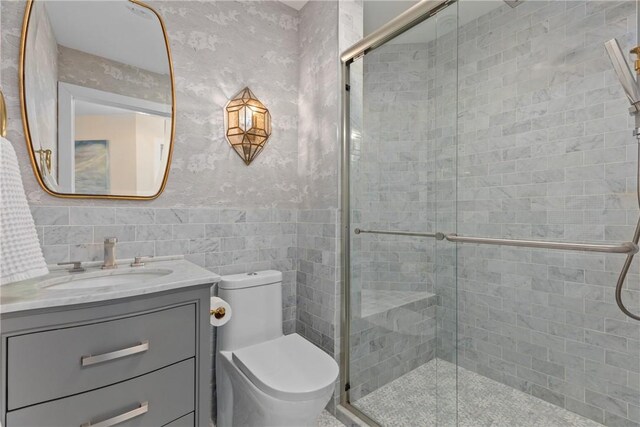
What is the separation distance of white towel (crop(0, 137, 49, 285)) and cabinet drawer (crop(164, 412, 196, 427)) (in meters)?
0.67

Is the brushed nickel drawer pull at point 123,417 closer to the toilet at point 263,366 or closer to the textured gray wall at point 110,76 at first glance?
the toilet at point 263,366

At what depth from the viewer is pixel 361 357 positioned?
1.75 m

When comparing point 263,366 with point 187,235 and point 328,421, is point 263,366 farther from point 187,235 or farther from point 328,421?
point 187,235

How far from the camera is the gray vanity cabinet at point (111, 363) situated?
2.79ft

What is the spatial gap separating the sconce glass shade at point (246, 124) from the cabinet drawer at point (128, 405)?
3.82 ft

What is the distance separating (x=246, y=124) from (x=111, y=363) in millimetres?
1310

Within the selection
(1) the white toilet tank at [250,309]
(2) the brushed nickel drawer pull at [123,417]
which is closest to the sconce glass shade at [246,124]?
(1) the white toilet tank at [250,309]

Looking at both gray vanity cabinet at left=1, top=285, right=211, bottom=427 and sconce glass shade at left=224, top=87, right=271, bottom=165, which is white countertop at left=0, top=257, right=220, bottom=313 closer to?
gray vanity cabinet at left=1, top=285, right=211, bottom=427

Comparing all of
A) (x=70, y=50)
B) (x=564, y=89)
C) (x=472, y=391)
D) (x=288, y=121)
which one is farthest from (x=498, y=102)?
(x=70, y=50)

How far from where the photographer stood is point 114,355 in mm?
955

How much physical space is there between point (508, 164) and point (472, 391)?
3.76 feet

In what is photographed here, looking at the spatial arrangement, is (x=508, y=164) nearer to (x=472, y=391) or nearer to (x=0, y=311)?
(x=472, y=391)

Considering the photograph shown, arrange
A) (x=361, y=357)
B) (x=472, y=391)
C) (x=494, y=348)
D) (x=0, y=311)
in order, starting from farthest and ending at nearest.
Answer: (x=361, y=357), (x=494, y=348), (x=472, y=391), (x=0, y=311)

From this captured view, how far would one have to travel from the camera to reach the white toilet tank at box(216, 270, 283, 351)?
160 cm
